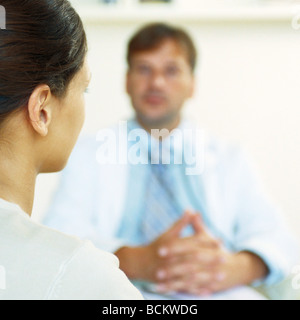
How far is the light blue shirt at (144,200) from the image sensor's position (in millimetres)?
1212

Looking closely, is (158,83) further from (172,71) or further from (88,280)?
(88,280)

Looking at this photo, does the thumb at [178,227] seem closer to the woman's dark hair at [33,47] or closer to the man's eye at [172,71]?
the man's eye at [172,71]

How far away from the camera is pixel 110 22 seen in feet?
5.20

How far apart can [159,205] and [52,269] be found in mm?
815

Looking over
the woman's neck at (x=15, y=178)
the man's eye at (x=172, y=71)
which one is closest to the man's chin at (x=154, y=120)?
the man's eye at (x=172, y=71)

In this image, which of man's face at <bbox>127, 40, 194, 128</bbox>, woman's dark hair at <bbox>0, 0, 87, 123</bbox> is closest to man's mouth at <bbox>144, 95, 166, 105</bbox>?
man's face at <bbox>127, 40, 194, 128</bbox>

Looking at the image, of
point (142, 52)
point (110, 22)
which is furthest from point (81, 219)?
point (110, 22)

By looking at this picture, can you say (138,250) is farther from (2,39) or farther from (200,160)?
(2,39)

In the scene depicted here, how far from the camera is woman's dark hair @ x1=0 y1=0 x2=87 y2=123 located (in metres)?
0.49

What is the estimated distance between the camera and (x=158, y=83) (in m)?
1.33

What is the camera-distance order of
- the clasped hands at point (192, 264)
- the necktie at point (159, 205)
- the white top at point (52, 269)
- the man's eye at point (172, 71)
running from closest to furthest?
the white top at point (52, 269), the clasped hands at point (192, 264), the necktie at point (159, 205), the man's eye at point (172, 71)

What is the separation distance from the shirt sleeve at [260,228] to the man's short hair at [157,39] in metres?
0.34
